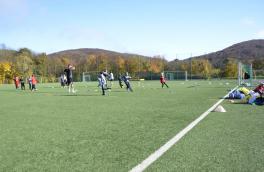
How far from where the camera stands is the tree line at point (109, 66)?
3692 inches

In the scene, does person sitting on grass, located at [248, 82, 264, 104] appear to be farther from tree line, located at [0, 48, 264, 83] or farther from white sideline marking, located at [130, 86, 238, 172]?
tree line, located at [0, 48, 264, 83]

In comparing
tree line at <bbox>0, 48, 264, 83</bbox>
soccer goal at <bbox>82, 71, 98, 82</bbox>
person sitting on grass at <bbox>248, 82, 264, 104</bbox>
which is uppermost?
tree line at <bbox>0, 48, 264, 83</bbox>

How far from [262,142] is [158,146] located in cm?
209

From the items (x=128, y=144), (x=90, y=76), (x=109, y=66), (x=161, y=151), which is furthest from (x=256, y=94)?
(x=109, y=66)

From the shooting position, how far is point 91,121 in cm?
1123

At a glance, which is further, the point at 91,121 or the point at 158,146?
the point at 91,121

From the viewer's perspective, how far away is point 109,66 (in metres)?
126

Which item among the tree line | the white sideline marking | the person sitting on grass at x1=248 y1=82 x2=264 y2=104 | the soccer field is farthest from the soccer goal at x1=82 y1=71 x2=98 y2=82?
the white sideline marking

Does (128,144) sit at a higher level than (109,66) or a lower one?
lower

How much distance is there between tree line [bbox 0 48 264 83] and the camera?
9377 centimetres

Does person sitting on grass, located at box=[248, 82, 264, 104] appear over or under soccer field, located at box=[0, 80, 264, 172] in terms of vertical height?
over

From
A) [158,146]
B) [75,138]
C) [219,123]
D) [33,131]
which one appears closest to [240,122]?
[219,123]

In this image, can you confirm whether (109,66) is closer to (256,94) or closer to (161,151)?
(256,94)

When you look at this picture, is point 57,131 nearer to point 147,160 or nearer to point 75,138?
point 75,138
